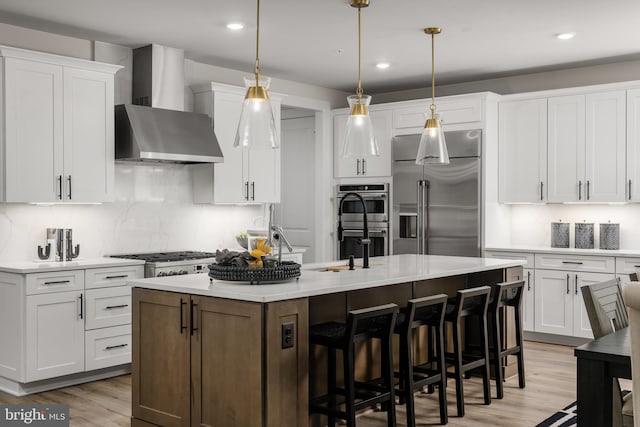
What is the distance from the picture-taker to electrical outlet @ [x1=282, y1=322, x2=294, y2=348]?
328 centimetres

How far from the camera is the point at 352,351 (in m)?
3.45

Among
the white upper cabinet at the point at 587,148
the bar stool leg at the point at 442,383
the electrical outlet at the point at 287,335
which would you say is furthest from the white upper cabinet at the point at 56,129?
the white upper cabinet at the point at 587,148

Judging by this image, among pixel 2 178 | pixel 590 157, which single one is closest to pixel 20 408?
pixel 2 178

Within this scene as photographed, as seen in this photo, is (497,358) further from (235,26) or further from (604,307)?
(235,26)

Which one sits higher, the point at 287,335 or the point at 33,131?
the point at 33,131

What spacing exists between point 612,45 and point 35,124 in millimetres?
4829

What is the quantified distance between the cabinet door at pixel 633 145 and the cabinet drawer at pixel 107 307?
4578 millimetres

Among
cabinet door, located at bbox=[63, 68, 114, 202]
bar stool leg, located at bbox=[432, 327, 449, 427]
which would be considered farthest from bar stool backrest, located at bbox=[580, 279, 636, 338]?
cabinet door, located at bbox=[63, 68, 114, 202]

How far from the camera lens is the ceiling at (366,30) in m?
4.71

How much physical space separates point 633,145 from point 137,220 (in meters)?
4.60

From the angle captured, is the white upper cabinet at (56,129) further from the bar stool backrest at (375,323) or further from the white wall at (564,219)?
the white wall at (564,219)
